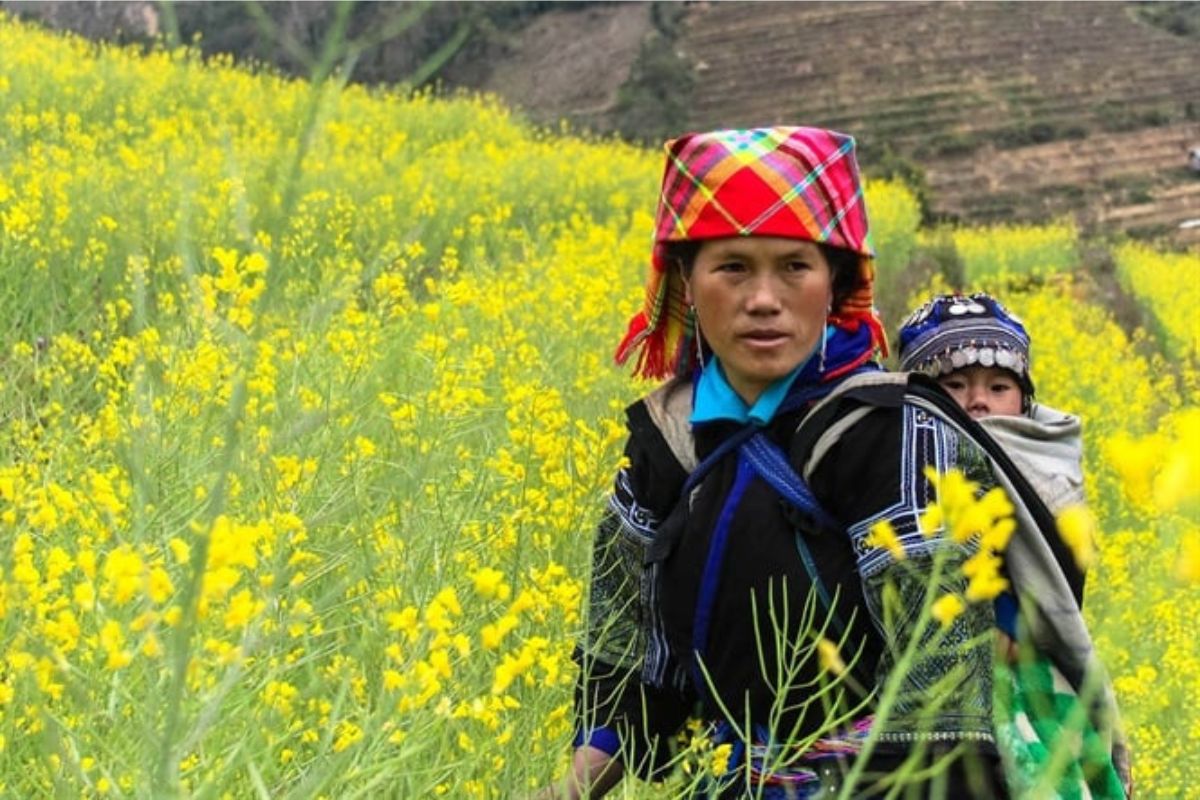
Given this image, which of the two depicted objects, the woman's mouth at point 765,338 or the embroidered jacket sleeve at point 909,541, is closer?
the embroidered jacket sleeve at point 909,541

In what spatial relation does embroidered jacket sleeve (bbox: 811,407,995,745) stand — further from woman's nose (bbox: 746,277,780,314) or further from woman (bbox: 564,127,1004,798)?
woman's nose (bbox: 746,277,780,314)

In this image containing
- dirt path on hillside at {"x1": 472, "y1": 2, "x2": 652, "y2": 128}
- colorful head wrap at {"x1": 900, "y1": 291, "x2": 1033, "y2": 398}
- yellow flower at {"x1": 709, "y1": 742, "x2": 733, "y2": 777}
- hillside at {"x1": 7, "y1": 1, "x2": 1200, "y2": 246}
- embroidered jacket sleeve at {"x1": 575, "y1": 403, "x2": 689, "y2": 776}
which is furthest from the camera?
dirt path on hillside at {"x1": 472, "y1": 2, "x2": 652, "y2": 128}

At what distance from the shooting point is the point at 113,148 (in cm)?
625

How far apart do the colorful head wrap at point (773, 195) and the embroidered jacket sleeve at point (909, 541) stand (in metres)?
0.23

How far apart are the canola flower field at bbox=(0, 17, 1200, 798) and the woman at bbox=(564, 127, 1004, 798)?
123 millimetres

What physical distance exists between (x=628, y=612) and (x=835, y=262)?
547mm

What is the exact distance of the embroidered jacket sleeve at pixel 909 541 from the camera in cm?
129

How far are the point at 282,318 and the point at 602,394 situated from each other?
0.81m

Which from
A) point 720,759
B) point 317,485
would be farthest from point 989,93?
point 720,759

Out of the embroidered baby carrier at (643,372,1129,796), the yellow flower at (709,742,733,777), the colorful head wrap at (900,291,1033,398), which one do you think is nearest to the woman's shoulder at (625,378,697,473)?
the embroidered baby carrier at (643,372,1129,796)

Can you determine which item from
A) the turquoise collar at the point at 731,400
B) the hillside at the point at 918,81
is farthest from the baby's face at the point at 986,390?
the hillside at the point at 918,81

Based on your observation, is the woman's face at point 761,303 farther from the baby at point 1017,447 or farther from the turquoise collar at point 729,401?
the baby at point 1017,447

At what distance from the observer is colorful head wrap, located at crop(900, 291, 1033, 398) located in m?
2.08

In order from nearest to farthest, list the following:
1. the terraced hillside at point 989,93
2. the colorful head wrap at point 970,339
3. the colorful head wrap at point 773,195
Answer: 1. the colorful head wrap at point 773,195
2. the colorful head wrap at point 970,339
3. the terraced hillside at point 989,93
